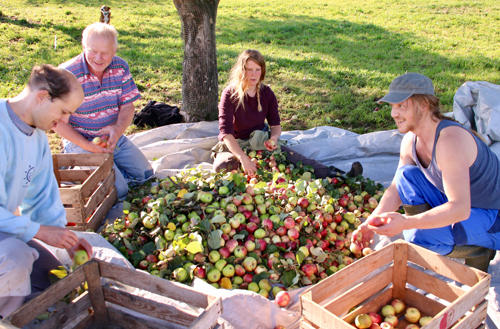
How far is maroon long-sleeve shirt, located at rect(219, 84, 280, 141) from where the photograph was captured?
462cm

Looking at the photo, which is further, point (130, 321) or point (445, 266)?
point (130, 321)

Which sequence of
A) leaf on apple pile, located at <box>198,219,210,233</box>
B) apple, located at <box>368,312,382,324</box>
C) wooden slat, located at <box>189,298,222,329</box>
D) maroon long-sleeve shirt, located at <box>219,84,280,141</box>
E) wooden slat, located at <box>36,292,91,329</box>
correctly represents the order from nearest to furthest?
wooden slat, located at <box>189,298,222,329</box>, wooden slat, located at <box>36,292,91,329</box>, apple, located at <box>368,312,382,324</box>, leaf on apple pile, located at <box>198,219,210,233</box>, maroon long-sleeve shirt, located at <box>219,84,280,141</box>

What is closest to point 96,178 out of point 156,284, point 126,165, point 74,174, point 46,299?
point 74,174

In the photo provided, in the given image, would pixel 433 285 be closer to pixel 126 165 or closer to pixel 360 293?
pixel 360 293

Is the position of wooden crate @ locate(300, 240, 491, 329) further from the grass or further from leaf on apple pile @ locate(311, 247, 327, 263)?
the grass

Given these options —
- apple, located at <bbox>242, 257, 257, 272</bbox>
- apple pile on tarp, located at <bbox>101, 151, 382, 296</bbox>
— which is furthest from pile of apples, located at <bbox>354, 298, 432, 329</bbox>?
apple, located at <bbox>242, 257, 257, 272</bbox>

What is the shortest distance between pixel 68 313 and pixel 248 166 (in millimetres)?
2261

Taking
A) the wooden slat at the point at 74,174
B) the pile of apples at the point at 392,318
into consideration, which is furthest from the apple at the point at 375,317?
the wooden slat at the point at 74,174

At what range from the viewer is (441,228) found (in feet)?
9.28

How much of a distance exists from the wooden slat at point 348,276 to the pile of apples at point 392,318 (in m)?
0.21

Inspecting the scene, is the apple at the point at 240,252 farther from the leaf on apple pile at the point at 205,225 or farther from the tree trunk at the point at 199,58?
the tree trunk at the point at 199,58

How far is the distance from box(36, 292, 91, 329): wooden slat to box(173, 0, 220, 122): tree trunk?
152 inches

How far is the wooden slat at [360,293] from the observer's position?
7.96ft

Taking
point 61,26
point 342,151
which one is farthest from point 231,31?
point 342,151
